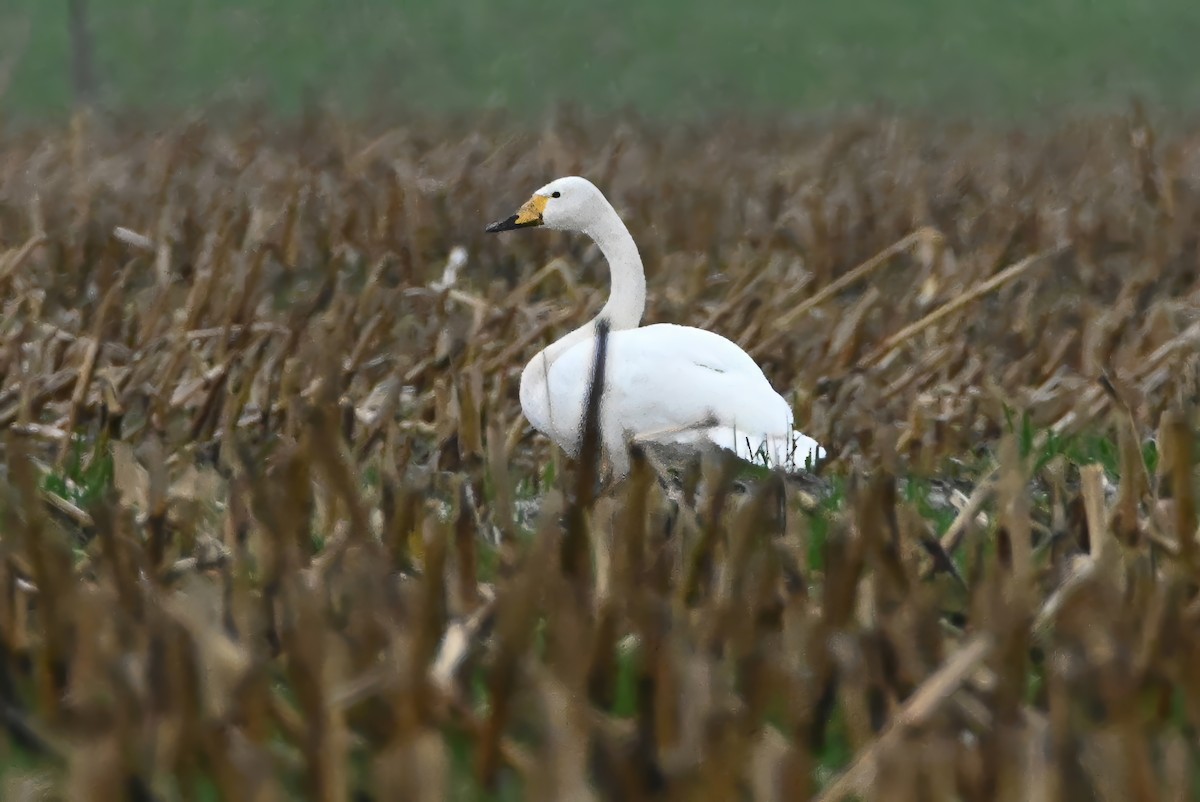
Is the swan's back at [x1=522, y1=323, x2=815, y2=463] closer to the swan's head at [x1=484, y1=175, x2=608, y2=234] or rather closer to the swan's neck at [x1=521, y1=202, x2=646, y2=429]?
the swan's neck at [x1=521, y1=202, x2=646, y2=429]

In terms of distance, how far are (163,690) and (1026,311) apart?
4225 millimetres

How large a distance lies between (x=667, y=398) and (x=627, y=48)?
24.4m

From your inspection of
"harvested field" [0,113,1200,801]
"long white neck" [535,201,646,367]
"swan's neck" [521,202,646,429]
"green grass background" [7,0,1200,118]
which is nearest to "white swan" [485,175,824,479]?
"harvested field" [0,113,1200,801]

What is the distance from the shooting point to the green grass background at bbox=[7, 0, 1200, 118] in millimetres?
25484

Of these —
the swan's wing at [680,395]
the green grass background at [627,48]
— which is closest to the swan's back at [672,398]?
the swan's wing at [680,395]

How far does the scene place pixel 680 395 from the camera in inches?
151

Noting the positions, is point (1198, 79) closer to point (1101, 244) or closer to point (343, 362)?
point (1101, 244)

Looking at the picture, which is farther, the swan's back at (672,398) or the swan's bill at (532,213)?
the swan's bill at (532,213)

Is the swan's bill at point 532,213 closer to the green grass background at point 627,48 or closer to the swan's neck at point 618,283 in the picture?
the swan's neck at point 618,283

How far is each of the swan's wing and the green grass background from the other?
19.9 metres

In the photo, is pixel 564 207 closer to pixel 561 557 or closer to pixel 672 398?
pixel 672 398

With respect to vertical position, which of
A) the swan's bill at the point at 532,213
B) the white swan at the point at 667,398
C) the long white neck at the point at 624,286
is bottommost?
the long white neck at the point at 624,286

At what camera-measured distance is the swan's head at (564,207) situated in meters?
4.80

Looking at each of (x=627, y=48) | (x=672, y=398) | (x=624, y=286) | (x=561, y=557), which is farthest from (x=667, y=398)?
(x=627, y=48)
